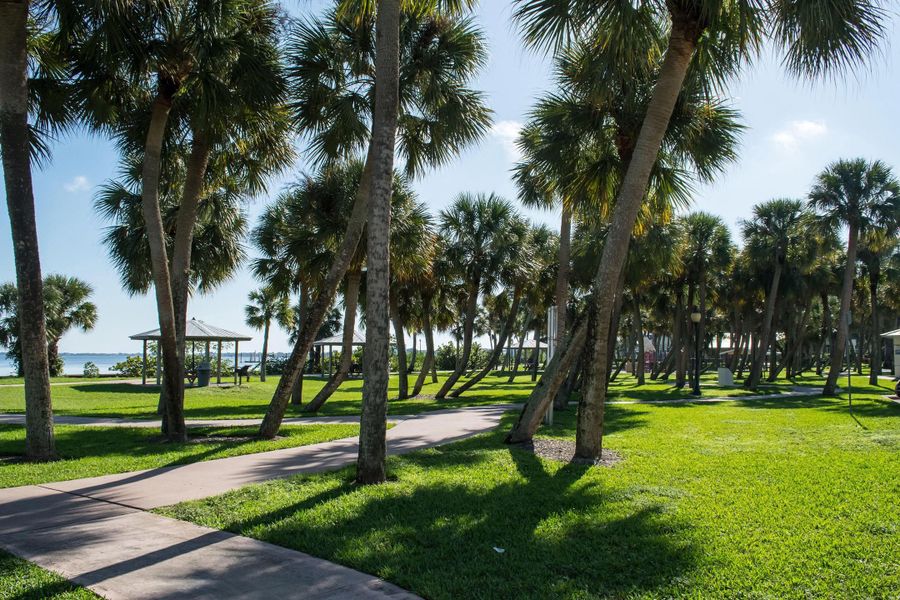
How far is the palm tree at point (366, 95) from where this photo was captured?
1115cm

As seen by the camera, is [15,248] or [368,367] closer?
[368,367]

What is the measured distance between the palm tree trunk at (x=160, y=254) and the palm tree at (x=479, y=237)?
14221mm

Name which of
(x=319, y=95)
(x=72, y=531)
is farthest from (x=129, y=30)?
(x=72, y=531)

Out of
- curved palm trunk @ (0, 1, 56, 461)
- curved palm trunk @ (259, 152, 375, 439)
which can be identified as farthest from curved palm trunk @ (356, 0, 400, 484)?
curved palm trunk @ (0, 1, 56, 461)

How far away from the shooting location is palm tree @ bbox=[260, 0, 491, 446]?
11.1 metres

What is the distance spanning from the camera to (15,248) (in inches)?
337

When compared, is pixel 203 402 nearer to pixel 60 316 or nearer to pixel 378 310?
pixel 378 310

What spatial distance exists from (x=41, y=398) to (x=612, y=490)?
25.0ft

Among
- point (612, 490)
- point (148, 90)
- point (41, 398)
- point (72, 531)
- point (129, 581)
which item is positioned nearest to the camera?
point (129, 581)

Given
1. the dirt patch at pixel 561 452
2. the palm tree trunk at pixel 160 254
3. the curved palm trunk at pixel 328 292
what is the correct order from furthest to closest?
the palm tree trunk at pixel 160 254 → the curved palm trunk at pixel 328 292 → the dirt patch at pixel 561 452

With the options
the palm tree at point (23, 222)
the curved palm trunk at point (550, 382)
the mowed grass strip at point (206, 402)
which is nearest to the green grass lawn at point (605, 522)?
the curved palm trunk at point (550, 382)

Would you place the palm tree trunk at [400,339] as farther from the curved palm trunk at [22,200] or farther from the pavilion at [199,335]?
the curved palm trunk at [22,200]

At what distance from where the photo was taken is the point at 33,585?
4.04 m

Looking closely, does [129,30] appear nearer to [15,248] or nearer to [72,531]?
[15,248]
